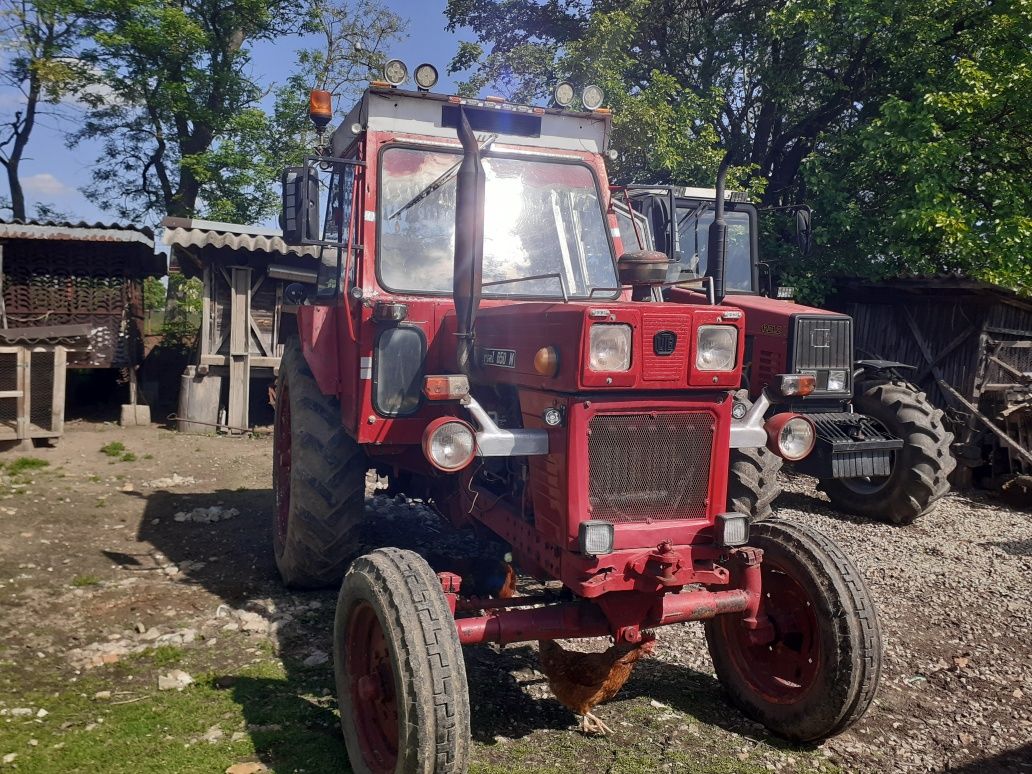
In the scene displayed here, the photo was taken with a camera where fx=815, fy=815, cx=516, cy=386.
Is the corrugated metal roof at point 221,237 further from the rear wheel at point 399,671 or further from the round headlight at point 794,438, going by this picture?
the round headlight at point 794,438

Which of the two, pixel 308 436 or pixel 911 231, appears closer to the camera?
pixel 308 436

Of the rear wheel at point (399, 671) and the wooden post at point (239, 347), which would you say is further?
the wooden post at point (239, 347)

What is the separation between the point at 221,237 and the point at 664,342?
29.4 ft

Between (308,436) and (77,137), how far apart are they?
18.2 meters

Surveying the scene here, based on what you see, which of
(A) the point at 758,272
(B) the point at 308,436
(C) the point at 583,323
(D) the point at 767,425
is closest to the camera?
(C) the point at 583,323

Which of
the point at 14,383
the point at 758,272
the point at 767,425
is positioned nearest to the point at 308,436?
the point at 767,425

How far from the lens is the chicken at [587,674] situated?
3318mm

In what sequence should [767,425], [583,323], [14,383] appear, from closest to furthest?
[583,323]
[767,425]
[14,383]

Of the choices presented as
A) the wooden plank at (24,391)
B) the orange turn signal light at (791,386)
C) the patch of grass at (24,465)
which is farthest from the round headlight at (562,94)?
the wooden plank at (24,391)

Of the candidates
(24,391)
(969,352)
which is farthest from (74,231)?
(969,352)

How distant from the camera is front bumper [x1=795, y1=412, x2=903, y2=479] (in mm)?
6516

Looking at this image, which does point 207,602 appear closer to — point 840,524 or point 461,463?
point 461,463

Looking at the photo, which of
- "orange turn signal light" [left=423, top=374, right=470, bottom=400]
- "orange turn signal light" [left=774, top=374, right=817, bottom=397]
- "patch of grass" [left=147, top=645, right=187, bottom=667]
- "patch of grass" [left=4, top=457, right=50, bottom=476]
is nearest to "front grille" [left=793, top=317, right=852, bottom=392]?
"orange turn signal light" [left=774, top=374, right=817, bottom=397]

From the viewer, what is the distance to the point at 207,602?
16.0ft
